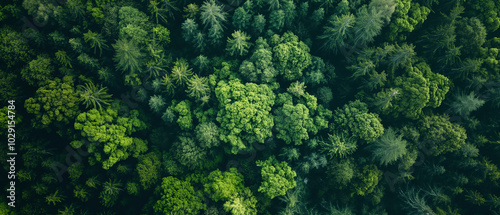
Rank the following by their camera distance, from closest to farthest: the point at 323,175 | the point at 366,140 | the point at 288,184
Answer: the point at 288,184
the point at 366,140
the point at 323,175

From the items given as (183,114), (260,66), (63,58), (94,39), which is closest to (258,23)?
(260,66)

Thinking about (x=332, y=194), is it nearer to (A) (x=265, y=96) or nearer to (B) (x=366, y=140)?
(B) (x=366, y=140)

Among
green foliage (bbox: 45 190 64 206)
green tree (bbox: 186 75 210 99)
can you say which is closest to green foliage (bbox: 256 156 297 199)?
green tree (bbox: 186 75 210 99)

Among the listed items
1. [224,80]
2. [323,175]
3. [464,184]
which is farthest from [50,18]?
[464,184]

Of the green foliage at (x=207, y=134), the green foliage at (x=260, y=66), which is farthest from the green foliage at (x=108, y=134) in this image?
the green foliage at (x=260, y=66)

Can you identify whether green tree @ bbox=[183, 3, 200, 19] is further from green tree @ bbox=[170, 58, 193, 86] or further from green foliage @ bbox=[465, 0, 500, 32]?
green foliage @ bbox=[465, 0, 500, 32]

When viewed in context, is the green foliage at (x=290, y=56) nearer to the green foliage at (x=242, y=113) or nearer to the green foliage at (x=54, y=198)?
the green foliage at (x=242, y=113)
